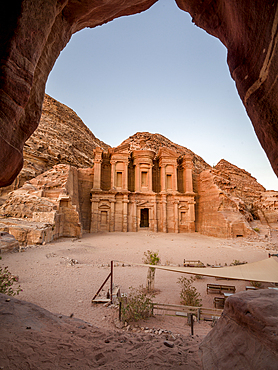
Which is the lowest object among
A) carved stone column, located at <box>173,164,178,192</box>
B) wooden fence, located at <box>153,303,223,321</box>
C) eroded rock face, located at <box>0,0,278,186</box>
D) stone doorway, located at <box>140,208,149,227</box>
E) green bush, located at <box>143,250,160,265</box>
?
wooden fence, located at <box>153,303,223,321</box>

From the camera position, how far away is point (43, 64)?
3.21m

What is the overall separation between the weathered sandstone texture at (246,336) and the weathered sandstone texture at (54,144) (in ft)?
85.8

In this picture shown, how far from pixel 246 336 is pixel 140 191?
22070mm

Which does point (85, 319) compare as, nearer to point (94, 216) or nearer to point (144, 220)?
point (94, 216)

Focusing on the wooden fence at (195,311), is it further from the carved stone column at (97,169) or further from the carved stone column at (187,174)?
the carved stone column at (187,174)

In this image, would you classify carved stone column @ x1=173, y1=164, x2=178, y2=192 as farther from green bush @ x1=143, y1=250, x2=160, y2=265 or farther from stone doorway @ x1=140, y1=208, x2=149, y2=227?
green bush @ x1=143, y1=250, x2=160, y2=265

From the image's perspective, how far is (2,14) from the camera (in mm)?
2402

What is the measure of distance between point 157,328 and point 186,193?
2035 cm

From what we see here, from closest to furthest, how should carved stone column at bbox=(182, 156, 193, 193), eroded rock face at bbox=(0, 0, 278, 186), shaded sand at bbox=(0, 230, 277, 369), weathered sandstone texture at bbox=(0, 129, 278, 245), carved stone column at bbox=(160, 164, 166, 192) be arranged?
eroded rock face at bbox=(0, 0, 278, 186) → shaded sand at bbox=(0, 230, 277, 369) → weathered sandstone texture at bbox=(0, 129, 278, 245) → carved stone column at bbox=(160, 164, 166, 192) → carved stone column at bbox=(182, 156, 193, 193)

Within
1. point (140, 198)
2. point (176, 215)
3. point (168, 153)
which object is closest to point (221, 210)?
point (176, 215)

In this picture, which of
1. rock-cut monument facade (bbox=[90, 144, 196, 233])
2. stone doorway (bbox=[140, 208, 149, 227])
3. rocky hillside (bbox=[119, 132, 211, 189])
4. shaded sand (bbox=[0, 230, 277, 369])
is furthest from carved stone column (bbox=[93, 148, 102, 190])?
rocky hillside (bbox=[119, 132, 211, 189])

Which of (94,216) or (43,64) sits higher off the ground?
(43,64)

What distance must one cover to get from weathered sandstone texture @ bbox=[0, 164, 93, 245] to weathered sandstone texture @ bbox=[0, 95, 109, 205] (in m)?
8.77

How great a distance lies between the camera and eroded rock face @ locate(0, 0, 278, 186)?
7.19ft
